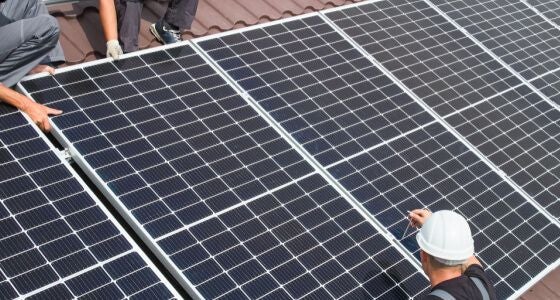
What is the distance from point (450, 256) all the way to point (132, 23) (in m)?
4.87

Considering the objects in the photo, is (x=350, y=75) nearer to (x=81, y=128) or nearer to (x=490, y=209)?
(x=490, y=209)

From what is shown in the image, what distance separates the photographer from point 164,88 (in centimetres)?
762

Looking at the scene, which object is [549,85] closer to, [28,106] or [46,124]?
[46,124]

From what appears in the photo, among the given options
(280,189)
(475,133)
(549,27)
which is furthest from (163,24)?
(549,27)

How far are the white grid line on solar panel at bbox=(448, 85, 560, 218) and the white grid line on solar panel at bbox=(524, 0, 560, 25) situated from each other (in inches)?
131

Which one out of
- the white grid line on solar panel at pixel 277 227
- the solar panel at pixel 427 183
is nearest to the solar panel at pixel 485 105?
the solar panel at pixel 427 183

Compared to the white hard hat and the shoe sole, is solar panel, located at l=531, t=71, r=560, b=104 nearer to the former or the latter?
the white hard hat

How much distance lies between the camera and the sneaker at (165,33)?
891 cm

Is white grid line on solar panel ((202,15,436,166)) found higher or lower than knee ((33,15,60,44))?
lower

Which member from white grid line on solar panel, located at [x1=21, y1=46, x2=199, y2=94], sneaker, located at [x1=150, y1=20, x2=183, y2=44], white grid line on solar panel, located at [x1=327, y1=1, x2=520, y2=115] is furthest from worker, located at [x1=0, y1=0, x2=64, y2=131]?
→ white grid line on solar panel, located at [x1=327, y1=1, x2=520, y2=115]

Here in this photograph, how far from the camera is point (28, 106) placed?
668cm

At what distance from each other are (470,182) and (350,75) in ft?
6.55

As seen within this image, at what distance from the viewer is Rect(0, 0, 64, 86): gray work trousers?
22.7ft

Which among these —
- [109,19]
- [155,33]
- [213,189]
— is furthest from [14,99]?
[155,33]
